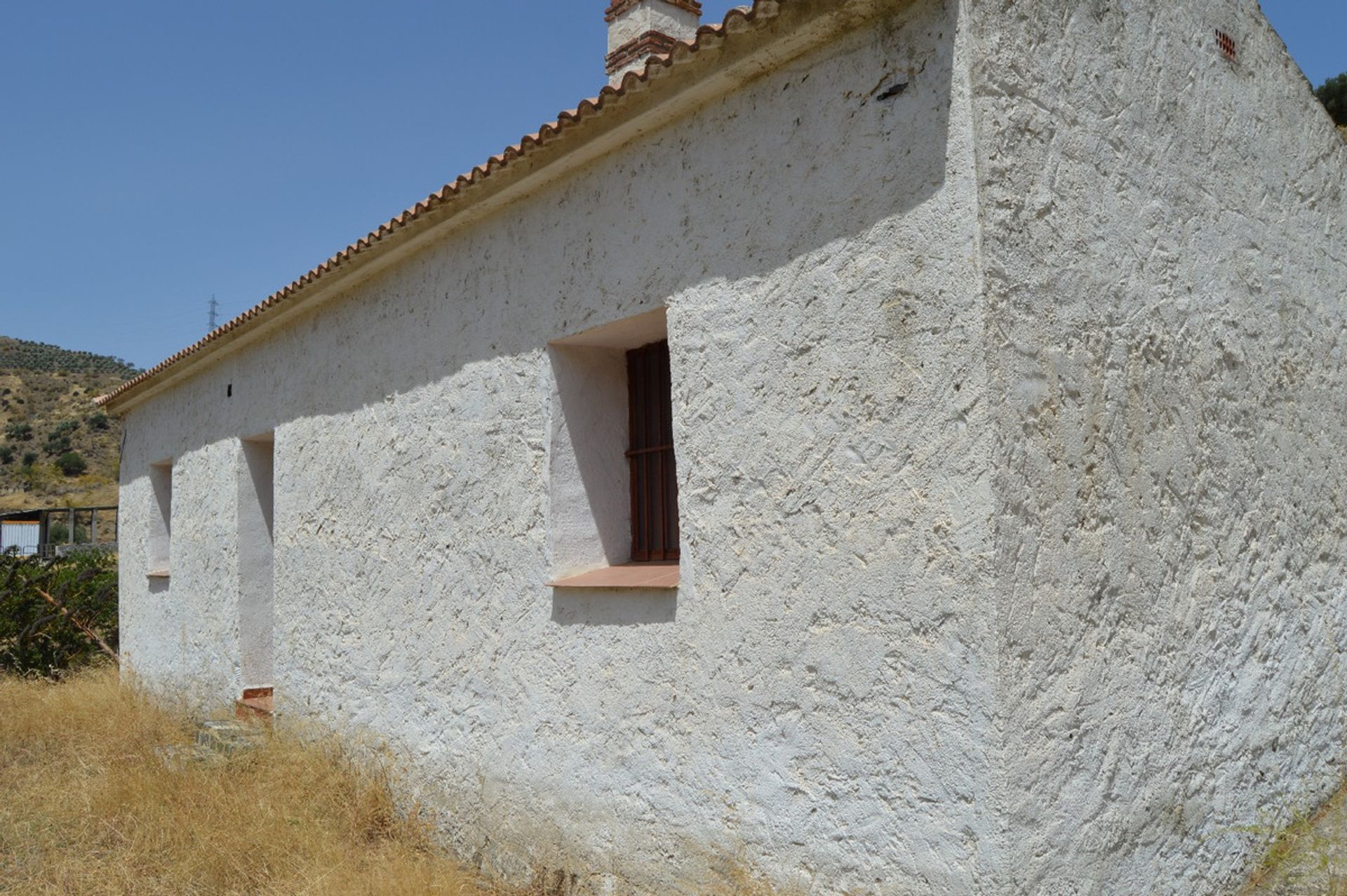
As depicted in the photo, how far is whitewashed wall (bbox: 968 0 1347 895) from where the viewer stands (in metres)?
3.52

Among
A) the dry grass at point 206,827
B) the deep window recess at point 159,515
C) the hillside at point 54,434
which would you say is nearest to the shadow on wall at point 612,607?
the dry grass at point 206,827

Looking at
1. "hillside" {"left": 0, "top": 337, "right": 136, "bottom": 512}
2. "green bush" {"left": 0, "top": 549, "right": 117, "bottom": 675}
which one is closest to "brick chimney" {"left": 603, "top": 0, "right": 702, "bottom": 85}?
"green bush" {"left": 0, "top": 549, "right": 117, "bottom": 675}

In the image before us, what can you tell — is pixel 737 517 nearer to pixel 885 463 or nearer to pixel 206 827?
pixel 885 463

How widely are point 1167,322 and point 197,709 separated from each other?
8.38 meters

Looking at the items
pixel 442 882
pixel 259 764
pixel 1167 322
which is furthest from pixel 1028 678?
pixel 259 764

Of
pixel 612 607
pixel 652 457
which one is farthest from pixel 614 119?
pixel 612 607

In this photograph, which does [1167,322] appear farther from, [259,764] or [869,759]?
[259,764]

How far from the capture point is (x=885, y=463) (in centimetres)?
367

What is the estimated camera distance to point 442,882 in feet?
16.0

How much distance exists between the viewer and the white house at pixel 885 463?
3525 millimetres

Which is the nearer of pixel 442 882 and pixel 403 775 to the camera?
pixel 442 882

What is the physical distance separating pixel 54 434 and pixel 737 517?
42.2 meters

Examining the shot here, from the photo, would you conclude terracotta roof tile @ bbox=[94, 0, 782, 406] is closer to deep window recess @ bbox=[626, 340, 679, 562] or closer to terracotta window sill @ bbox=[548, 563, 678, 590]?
deep window recess @ bbox=[626, 340, 679, 562]

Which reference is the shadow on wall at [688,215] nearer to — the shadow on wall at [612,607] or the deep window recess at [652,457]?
the deep window recess at [652,457]
